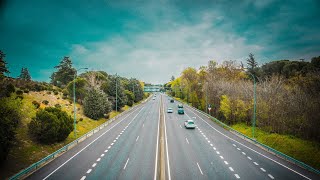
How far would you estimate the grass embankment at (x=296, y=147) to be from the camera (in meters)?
20.2

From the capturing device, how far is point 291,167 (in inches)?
707

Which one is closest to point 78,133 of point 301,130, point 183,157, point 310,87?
point 183,157

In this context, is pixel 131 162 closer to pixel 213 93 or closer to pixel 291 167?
pixel 291 167

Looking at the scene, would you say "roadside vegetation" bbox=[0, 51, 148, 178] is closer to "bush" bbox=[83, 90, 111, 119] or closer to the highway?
"bush" bbox=[83, 90, 111, 119]

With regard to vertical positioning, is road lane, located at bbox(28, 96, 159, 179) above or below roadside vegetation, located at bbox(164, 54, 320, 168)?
below

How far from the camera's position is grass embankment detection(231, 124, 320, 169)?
66.3 ft

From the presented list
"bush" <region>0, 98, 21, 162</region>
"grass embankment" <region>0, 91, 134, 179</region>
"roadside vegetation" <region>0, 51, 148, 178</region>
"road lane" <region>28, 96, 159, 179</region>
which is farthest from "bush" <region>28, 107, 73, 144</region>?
"bush" <region>0, 98, 21, 162</region>

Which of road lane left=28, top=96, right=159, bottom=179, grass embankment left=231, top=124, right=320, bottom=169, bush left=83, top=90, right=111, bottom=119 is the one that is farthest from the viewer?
bush left=83, top=90, right=111, bottom=119

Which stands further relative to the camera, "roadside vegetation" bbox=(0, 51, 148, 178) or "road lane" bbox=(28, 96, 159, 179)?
"roadside vegetation" bbox=(0, 51, 148, 178)

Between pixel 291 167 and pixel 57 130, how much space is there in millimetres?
23697

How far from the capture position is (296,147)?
75.8 ft

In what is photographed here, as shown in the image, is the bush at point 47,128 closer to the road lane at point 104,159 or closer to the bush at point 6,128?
the road lane at point 104,159

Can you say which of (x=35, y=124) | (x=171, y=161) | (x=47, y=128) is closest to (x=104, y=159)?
(x=171, y=161)

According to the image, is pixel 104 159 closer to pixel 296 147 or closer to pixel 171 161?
pixel 171 161
